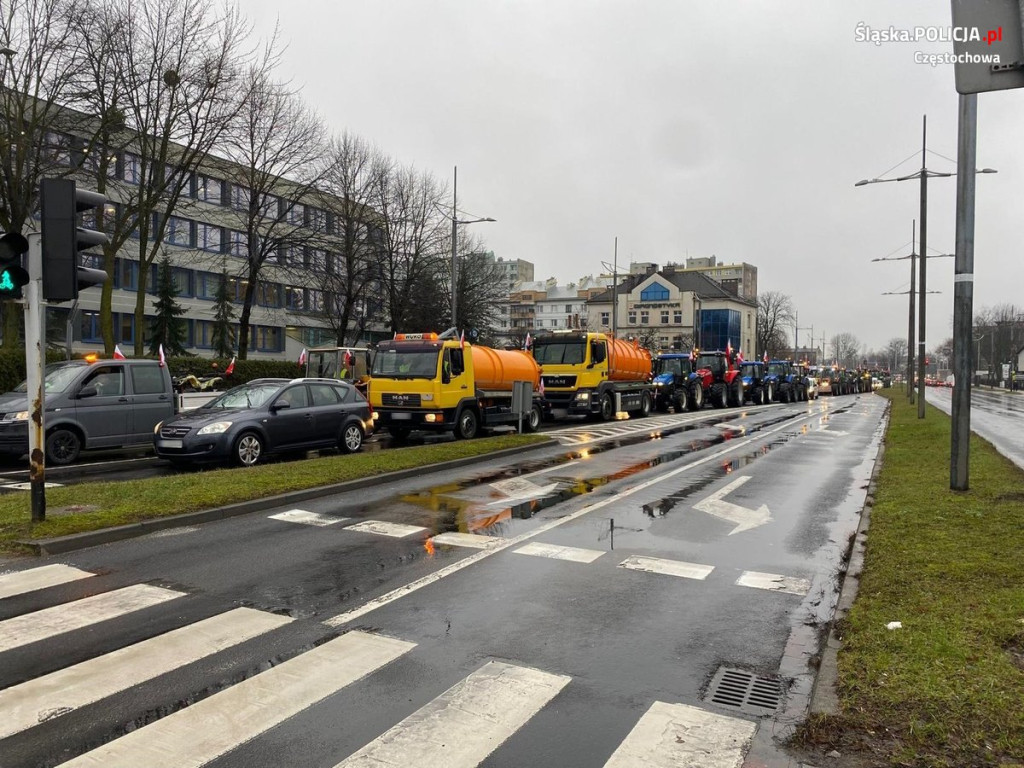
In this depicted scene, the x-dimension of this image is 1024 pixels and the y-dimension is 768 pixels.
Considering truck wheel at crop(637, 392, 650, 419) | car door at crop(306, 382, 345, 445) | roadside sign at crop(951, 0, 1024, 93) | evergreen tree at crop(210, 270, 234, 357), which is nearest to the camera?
roadside sign at crop(951, 0, 1024, 93)

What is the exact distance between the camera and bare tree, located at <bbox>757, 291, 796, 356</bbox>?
102 m

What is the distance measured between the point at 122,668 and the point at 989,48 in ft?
27.2

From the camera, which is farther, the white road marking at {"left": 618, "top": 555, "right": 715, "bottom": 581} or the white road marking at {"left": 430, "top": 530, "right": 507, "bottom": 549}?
the white road marking at {"left": 430, "top": 530, "right": 507, "bottom": 549}

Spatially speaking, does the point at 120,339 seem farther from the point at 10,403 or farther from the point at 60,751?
the point at 60,751

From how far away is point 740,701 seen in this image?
163 inches

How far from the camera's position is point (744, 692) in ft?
14.0

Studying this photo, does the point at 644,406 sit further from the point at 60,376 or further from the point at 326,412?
the point at 60,376

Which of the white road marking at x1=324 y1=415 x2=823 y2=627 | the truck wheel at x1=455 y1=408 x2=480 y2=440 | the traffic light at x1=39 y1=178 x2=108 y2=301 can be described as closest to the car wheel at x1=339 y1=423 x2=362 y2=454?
the truck wheel at x1=455 y1=408 x2=480 y2=440

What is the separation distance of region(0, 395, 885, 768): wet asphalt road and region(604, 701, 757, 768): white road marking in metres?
0.08

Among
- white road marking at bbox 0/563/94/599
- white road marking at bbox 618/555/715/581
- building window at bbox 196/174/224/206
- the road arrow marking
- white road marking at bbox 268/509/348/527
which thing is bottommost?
the road arrow marking

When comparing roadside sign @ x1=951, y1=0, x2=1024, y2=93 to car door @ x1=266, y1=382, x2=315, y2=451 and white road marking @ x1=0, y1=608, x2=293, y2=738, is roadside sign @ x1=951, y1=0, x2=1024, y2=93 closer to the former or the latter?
white road marking @ x1=0, y1=608, x2=293, y2=738

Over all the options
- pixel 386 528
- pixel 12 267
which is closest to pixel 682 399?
pixel 386 528

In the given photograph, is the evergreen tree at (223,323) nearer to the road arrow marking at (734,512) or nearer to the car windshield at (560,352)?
the car windshield at (560,352)

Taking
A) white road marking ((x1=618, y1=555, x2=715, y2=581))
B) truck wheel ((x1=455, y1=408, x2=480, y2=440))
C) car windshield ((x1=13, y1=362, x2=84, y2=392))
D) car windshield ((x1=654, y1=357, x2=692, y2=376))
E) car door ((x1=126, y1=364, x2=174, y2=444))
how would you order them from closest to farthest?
white road marking ((x1=618, y1=555, x2=715, y2=581))
car windshield ((x1=13, y1=362, x2=84, y2=392))
car door ((x1=126, y1=364, x2=174, y2=444))
truck wheel ((x1=455, y1=408, x2=480, y2=440))
car windshield ((x1=654, y1=357, x2=692, y2=376))
